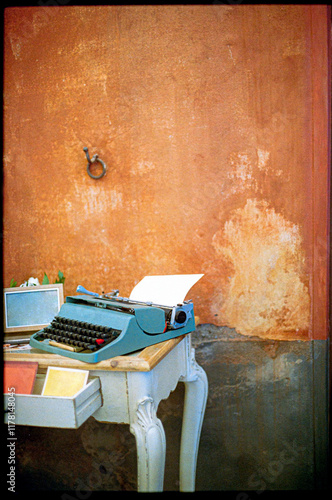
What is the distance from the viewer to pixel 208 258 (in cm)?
239

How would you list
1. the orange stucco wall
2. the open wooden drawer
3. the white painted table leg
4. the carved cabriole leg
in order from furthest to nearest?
the orange stucco wall, the white painted table leg, the carved cabriole leg, the open wooden drawer

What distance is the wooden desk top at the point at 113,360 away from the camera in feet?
4.37

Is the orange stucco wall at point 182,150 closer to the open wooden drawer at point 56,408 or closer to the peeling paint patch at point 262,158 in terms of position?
the peeling paint patch at point 262,158

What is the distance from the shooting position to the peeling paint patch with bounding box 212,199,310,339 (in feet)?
7.68

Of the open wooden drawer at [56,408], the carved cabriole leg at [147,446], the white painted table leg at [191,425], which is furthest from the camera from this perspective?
the white painted table leg at [191,425]

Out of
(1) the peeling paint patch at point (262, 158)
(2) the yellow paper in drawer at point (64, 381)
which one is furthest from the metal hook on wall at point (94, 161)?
(2) the yellow paper in drawer at point (64, 381)

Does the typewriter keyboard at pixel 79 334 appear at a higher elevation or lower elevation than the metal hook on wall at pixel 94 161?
lower

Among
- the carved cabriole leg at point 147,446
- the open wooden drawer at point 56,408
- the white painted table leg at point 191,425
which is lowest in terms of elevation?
the white painted table leg at point 191,425

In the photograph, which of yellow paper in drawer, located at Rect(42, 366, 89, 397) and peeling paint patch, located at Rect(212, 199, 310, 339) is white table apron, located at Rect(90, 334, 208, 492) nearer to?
yellow paper in drawer, located at Rect(42, 366, 89, 397)

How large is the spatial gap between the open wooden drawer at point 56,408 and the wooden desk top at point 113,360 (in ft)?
0.27

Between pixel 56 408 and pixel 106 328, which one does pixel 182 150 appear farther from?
pixel 56 408

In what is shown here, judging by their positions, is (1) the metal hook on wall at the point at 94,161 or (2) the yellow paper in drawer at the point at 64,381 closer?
(2) the yellow paper in drawer at the point at 64,381

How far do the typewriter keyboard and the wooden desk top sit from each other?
2.5 inches

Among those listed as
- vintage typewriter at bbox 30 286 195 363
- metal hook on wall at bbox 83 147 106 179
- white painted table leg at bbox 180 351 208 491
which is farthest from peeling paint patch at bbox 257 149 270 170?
white painted table leg at bbox 180 351 208 491
